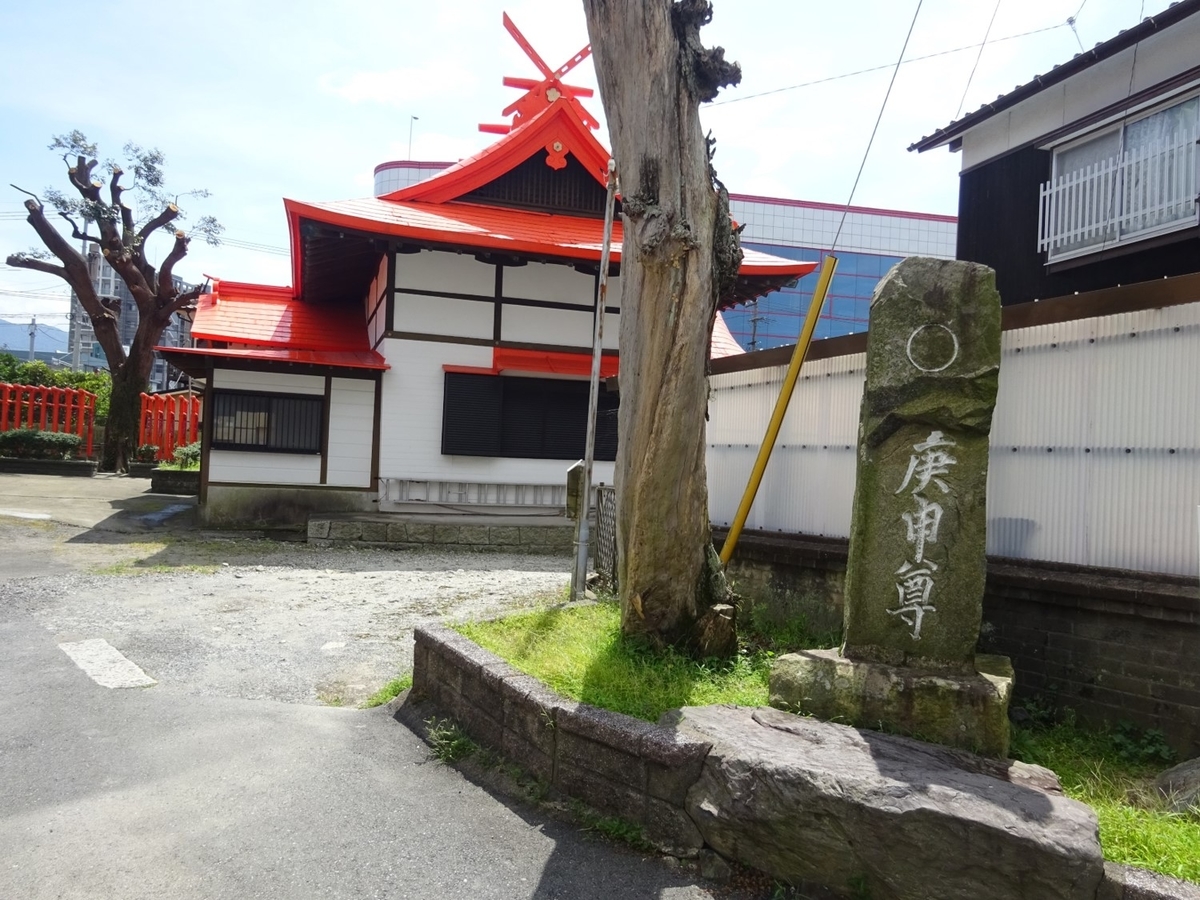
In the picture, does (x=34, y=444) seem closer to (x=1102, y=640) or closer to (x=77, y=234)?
(x=77, y=234)

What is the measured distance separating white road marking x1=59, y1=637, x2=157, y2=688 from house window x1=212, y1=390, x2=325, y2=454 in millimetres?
7035

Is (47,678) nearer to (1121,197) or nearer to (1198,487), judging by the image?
(1198,487)

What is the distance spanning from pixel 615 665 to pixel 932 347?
7.72 feet

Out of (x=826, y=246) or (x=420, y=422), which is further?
(x=826, y=246)

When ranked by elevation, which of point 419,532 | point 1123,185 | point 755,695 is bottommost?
point 755,695

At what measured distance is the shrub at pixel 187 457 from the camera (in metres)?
23.6

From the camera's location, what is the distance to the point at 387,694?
5.42 metres

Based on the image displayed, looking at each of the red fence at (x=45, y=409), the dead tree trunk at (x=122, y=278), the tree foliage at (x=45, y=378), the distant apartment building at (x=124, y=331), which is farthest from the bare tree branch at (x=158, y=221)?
the distant apartment building at (x=124, y=331)

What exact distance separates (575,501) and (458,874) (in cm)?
537

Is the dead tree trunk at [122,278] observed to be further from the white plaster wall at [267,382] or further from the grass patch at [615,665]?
the grass patch at [615,665]

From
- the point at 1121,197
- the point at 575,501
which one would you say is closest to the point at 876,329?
the point at 575,501

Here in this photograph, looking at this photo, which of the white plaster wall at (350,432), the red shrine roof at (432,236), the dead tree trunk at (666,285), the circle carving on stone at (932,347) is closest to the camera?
the circle carving on stone at (932,347)

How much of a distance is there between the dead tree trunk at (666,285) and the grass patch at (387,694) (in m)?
1.55

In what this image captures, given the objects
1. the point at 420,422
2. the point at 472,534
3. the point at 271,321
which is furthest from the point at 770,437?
the point at 271,321
